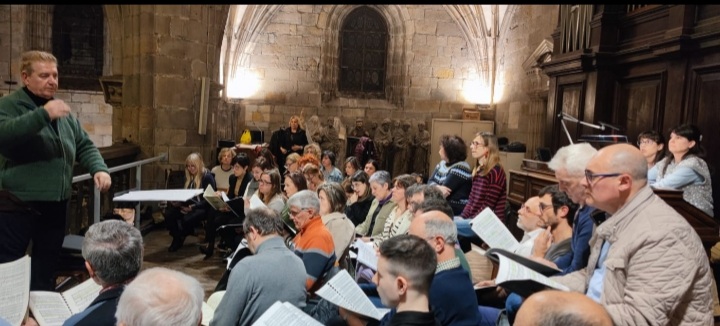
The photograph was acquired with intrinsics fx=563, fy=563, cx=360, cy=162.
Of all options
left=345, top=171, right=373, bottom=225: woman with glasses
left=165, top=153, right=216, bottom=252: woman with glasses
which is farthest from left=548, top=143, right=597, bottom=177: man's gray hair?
left=165, top=153, right=216, bottom=252: woman with glasses

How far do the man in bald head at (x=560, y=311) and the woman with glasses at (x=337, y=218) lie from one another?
2.14 meters

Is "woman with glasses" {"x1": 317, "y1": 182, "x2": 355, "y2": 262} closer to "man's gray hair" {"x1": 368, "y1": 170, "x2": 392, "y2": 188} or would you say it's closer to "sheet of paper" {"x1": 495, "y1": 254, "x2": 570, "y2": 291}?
"man's gray hair" {"x1": 368, "y1": 170, "x2": 392, "y2": 188}

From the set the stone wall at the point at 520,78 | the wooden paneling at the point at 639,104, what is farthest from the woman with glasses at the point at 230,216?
the stone wall at the point at 520,78

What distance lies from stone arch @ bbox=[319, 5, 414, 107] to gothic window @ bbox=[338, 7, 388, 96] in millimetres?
187

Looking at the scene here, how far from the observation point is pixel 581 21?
744 cm

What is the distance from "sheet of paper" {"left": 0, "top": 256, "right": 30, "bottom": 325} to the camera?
2076 millimetres

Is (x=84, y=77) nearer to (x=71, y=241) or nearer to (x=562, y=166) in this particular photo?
(x=71, y=241)

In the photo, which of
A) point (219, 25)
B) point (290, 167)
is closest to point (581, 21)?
point (290, 167)

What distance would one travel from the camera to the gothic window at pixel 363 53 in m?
15.6

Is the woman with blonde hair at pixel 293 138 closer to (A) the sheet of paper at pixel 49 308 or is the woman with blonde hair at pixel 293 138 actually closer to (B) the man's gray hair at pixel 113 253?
(A) the sheet of paper at pixel 49 308

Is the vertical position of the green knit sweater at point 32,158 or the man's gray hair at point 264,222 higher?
the green knit sweater at point 32,158

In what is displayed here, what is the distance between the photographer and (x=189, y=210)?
6266 mm

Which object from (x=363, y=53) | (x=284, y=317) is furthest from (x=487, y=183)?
(x=363, y=53)

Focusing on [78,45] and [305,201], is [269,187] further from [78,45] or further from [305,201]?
[78,45]
